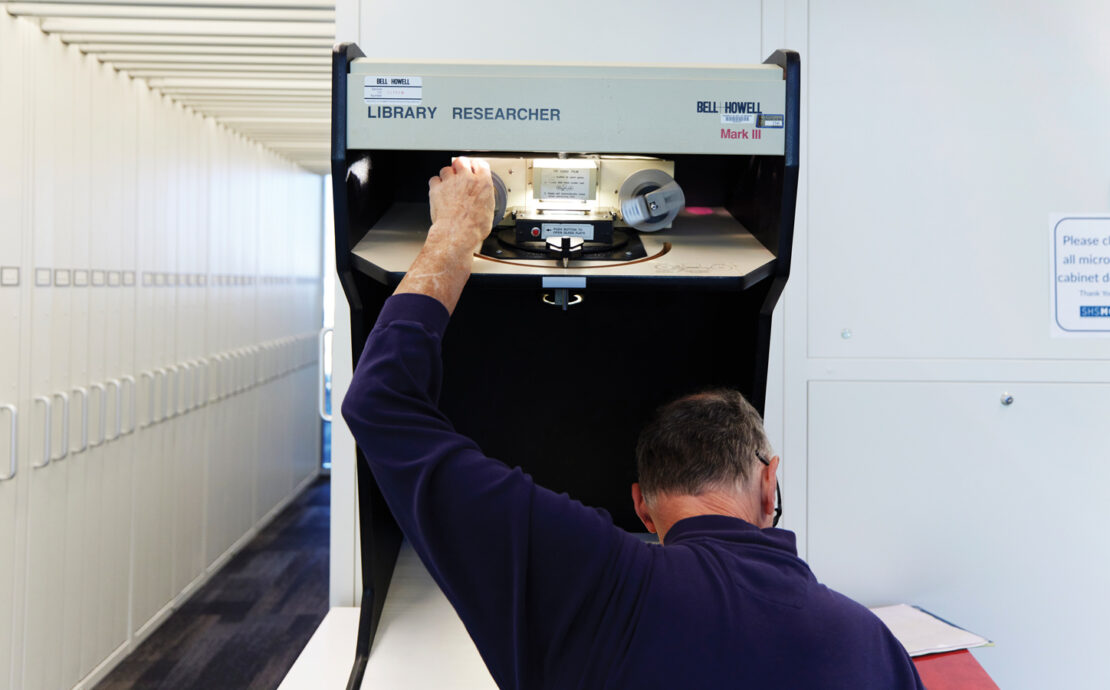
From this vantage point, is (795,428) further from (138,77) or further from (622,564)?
(138,77)

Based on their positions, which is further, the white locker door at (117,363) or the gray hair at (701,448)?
the white locker door at (117,363)

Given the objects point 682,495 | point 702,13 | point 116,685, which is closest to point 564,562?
point 682,495

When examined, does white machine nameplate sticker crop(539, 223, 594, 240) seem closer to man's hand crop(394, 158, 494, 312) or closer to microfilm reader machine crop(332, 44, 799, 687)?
microfilm reader machine crop(332, 44, 799, 687)

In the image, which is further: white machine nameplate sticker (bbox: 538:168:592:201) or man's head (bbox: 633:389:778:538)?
white machine nameplate sticker (bbox: 538:168:592:201)

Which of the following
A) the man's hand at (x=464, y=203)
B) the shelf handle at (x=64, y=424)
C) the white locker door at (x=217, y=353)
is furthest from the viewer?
the white locker door at (x=217, y=353)

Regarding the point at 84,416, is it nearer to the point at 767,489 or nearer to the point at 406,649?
the point at 406,649

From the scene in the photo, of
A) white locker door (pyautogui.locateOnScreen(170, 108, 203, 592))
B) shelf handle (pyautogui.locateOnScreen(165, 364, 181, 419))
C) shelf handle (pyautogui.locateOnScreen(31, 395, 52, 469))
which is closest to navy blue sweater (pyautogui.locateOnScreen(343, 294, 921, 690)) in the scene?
shelf handle (pyautogui.locateOnScreen(31, 395, 52, 469))

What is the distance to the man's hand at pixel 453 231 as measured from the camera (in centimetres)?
111

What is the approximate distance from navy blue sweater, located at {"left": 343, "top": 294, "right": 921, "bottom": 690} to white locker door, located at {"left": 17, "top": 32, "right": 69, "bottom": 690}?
2.61m

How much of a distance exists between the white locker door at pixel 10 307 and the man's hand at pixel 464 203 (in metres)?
2.24

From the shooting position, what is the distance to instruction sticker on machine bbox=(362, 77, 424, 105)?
128cm

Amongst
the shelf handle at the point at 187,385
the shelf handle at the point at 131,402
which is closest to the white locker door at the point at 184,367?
the shelf handle at the point at 187,385

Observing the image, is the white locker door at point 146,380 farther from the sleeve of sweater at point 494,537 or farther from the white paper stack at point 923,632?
the white paper stack at point 923,632

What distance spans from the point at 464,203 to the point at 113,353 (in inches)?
114
